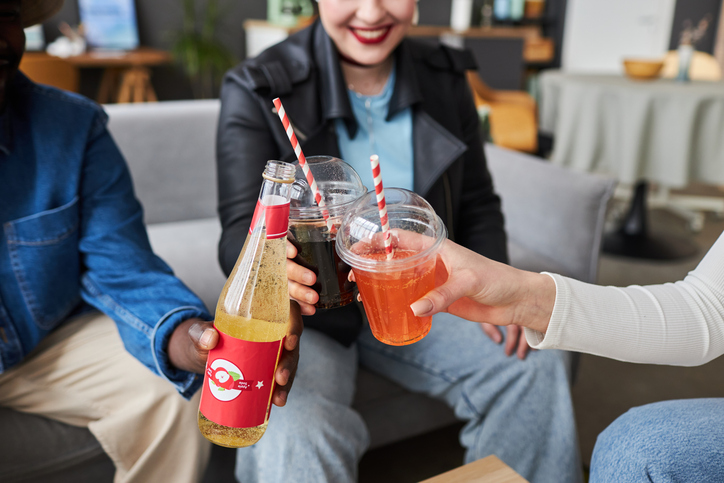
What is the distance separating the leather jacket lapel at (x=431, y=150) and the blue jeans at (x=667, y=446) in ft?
1.93

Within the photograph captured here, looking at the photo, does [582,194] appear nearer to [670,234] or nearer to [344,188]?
[344,188]

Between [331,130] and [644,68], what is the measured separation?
2656 millimetres

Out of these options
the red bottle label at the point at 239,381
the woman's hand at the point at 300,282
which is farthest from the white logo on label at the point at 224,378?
the woman's hand at the point at 300,282

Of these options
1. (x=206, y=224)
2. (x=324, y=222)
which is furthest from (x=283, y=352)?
(x=206, y=224)

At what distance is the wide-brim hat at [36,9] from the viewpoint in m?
1.07

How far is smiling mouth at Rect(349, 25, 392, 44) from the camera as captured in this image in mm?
1221

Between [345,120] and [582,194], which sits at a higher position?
[345,120]

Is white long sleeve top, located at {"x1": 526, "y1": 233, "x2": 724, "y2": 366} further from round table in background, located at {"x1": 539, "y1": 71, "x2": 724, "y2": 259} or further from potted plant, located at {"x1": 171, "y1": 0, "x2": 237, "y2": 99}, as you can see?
potted plant, located at {"x1": 171, "y1": 0, "x2": 237, "y2": 99}

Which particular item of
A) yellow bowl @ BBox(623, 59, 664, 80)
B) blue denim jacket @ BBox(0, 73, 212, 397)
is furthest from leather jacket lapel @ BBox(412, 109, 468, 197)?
yellow bowl @ BBox(623, 59, 664, 80)

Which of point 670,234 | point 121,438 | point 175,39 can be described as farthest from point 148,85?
point 121,438

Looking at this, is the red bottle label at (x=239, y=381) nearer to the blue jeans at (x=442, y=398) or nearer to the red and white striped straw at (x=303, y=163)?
the red and white striped straw at (x=303, y=163)

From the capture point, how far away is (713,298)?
0.87 metres

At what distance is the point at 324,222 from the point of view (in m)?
0.76

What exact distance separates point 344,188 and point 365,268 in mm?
137
